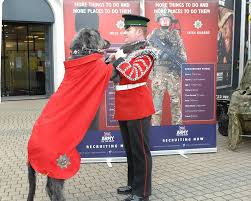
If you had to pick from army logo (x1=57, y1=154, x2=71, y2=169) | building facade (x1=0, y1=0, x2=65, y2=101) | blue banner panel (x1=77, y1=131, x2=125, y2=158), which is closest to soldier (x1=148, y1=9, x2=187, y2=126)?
blue banner panel (x1=77, y1=131, x2=125, y2=158)

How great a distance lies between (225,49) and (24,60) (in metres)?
10.1

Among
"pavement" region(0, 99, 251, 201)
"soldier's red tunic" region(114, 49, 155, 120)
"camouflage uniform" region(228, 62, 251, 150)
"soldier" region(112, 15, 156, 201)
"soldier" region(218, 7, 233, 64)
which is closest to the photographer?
"soldier's red tunic" region(114, 49, 155, 120)

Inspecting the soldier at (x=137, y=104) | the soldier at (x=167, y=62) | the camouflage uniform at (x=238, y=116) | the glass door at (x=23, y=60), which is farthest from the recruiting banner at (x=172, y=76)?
the glass door at (x=23, y=60)

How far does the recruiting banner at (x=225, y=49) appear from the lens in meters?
8.30

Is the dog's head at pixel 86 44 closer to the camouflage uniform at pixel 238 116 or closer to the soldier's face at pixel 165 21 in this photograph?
the soldier's face at pixel 165 21

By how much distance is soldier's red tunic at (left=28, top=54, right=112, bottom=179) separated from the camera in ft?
11.4

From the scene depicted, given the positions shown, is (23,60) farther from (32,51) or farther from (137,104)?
(137,104)

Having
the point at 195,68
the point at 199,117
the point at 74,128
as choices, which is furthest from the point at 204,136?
the point at 74,128

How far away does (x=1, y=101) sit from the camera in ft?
48.6

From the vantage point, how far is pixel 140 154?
4.19 meters

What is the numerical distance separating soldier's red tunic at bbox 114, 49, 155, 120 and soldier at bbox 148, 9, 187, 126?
1.76m

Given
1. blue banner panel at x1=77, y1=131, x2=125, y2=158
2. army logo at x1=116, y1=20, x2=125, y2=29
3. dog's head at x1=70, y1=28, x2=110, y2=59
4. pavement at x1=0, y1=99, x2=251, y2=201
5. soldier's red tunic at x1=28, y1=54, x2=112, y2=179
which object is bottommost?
pavement at x1=0, y1=99, x2=251, y2=201

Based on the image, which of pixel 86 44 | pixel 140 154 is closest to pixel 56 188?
pixel 140 154

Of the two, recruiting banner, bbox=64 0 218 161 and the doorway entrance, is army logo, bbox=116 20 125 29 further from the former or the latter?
the doorway entrance
